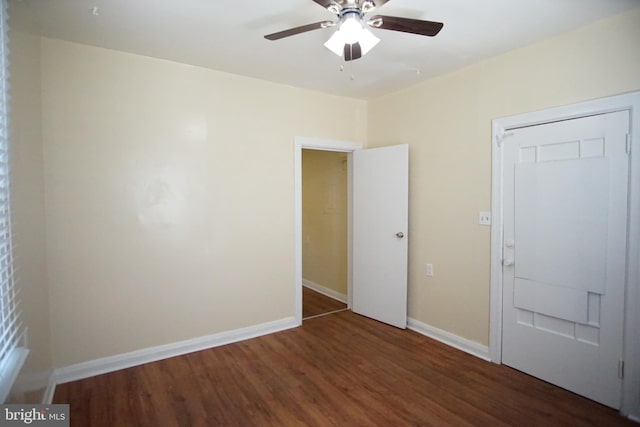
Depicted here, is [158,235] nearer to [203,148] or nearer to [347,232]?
[203,148]

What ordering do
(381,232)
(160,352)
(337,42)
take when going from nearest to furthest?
(337,42) → (160,352) → (381,232)

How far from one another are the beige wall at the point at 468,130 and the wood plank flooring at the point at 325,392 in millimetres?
562

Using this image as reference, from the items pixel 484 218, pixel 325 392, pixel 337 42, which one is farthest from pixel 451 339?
pixel 337 42

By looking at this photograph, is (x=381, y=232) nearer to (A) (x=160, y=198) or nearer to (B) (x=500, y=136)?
(B) (x=500, y=136)

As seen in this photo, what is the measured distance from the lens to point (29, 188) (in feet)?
6.48

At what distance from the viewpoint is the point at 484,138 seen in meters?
2.82

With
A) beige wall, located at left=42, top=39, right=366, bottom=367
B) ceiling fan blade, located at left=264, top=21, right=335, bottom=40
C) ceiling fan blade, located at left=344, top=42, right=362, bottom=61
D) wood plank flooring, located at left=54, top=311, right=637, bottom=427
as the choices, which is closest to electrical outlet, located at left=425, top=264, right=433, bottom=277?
wood plank flooring, located at left=54, top=311, right=637, bottom=427

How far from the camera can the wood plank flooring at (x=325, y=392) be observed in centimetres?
206

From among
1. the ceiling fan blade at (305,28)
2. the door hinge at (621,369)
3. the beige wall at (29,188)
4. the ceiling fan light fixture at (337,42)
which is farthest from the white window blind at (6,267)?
the door hinge at (621,369)

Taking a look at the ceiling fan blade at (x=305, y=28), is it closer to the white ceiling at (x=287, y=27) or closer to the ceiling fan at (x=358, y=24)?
the ceiling fan at (x=358, y=24)

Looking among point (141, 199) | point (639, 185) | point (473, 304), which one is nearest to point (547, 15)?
point (639, 185)

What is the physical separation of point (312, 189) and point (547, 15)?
3.50 metres

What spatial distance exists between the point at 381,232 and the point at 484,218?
43.0 inches

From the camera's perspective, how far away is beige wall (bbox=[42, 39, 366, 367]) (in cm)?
245
